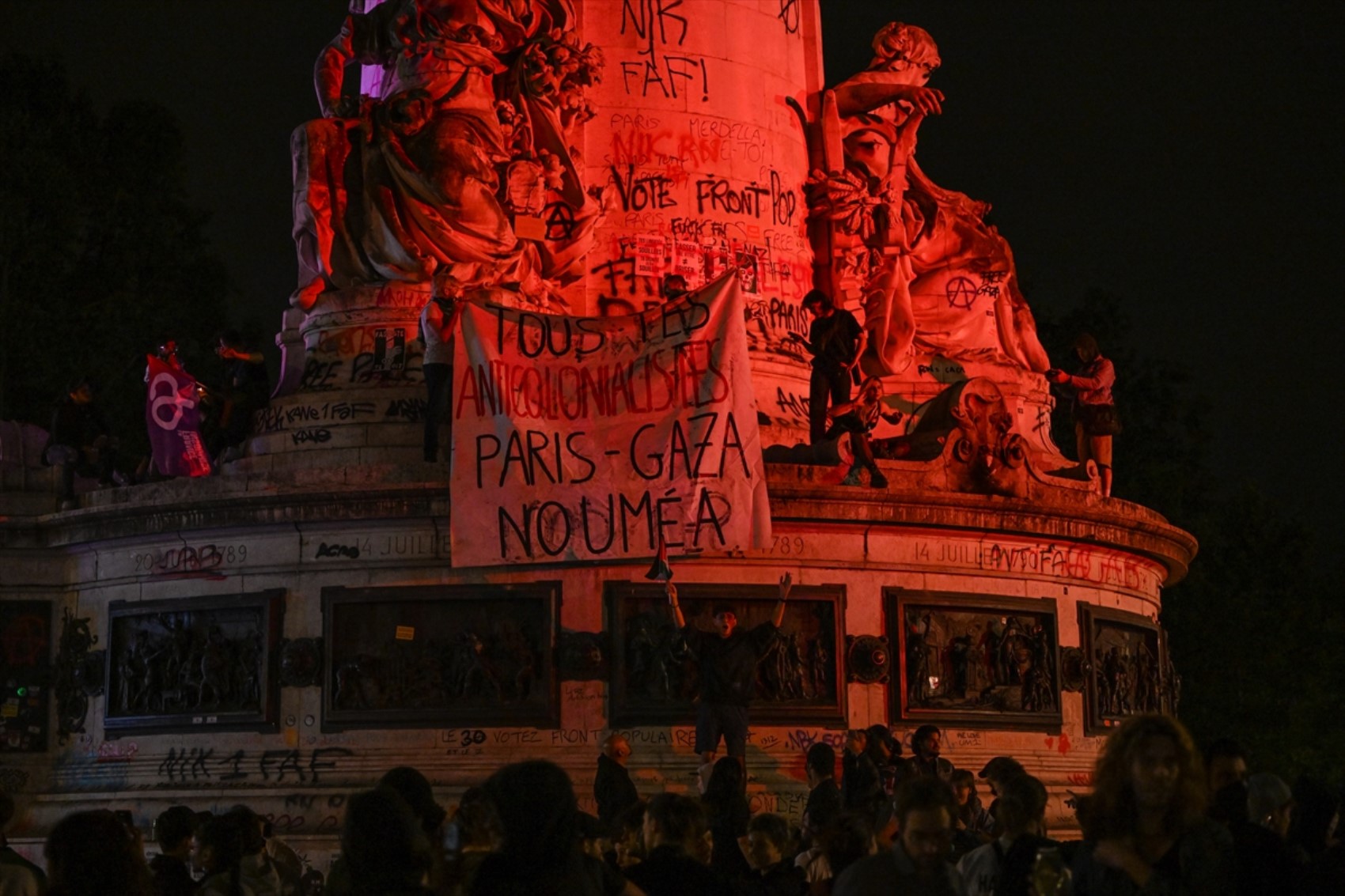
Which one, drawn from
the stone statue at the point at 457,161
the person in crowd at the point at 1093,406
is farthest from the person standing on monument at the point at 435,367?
the person in crowd at the point at 1093,406

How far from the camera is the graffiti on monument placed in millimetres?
22031

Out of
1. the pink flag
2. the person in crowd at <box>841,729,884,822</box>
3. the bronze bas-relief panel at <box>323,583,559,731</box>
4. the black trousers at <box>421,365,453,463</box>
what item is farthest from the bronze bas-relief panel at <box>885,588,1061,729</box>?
the pink flag

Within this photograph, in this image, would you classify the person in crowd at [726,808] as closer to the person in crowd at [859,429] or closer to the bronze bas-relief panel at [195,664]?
the person in crowd at [859,429]

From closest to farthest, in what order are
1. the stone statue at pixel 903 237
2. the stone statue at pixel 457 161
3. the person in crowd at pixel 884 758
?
the person in crowd at pixel 884 758, the stone statue at pixel 457 161, the stone statue at pixel 903 237

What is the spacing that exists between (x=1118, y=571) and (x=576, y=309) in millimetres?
6939

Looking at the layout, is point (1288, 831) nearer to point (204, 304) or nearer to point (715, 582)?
point (715, 582)

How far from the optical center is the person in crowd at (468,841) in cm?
851

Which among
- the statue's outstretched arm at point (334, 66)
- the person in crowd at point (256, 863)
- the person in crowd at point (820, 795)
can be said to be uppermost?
the statue's outstretched arm at point (334, 66)

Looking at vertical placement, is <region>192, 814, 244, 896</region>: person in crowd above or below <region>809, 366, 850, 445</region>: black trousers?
below

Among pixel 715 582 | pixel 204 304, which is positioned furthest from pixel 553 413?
pixel 204 304

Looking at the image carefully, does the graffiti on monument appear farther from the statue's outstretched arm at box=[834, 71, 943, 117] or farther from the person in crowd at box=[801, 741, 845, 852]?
the statue's outstretched arm at box=[834, 71, 943, 117]

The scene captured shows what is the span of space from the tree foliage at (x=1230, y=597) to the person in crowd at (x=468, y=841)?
33.7 m

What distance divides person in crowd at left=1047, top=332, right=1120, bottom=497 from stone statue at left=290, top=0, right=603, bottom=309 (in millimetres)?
5827

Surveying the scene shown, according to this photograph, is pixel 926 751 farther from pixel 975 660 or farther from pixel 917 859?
pixel 917 859
